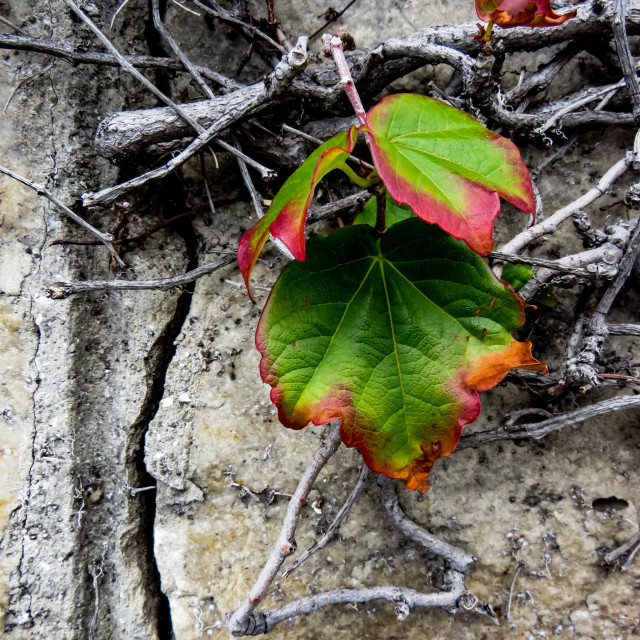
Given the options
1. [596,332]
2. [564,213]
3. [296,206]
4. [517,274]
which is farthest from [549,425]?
[296,206]

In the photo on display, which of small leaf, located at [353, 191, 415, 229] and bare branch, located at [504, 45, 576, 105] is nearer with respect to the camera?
small leaf, located at [353, 191, 415, 229]

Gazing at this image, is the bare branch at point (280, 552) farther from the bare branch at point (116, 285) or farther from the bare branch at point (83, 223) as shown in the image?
the bare branch at point (83, 223)

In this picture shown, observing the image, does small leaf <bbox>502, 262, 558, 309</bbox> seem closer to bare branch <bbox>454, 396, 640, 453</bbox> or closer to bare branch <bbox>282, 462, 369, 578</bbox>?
bare branch <bbox>454, 396, 640, 453</bbox>

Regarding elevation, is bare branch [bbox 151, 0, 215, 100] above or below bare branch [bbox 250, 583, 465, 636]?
above

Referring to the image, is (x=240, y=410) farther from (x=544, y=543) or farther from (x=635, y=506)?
(x=635, y=506)

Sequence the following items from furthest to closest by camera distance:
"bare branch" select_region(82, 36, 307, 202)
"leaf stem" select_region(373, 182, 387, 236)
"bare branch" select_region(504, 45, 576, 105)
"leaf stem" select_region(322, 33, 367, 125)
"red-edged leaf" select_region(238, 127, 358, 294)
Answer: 1. "bare branch" select_region(504, 45, 576, 105)
2. "bare branch" select_region(82, 36, 307, 202)
3. "leaf stem" select_region(373, 182, 387, 236)
4. "leaf stem" select_region(322, 33, 367, 125)
5. "red-edged leaf" select_region(238, 127, 358, 294)

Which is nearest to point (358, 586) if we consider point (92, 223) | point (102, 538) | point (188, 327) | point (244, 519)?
point (244, 519)

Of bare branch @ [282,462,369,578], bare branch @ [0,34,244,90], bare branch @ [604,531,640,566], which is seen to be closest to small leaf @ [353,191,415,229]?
bare branch @ [0,34,244,90]
